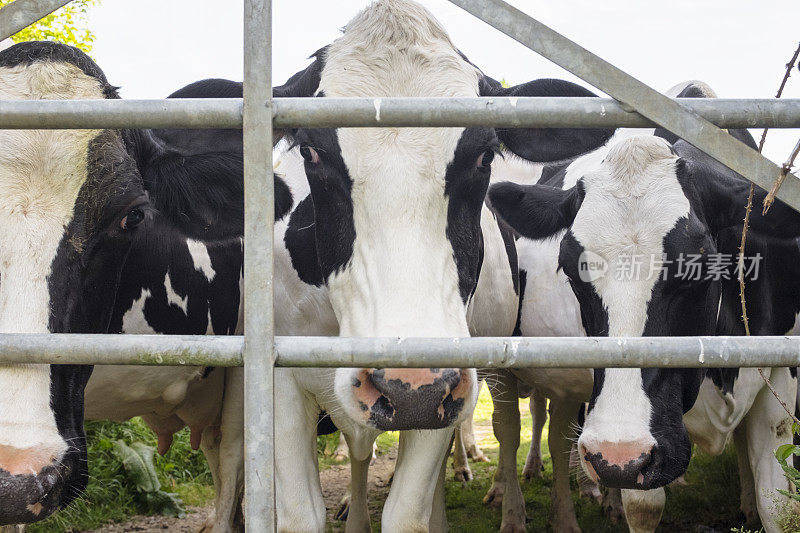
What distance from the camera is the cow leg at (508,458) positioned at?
527cm

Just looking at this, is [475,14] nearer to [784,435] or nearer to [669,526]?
[784,435]

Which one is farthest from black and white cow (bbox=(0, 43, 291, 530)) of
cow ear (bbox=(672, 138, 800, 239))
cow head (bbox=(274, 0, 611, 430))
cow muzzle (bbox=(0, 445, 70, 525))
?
cow ear (bbox=(672, 138, 800, 239))

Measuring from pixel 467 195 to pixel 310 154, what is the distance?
0.61m

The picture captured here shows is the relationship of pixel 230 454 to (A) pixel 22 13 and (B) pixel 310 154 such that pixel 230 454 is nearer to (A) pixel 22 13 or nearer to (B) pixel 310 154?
(B) pixel 310 154

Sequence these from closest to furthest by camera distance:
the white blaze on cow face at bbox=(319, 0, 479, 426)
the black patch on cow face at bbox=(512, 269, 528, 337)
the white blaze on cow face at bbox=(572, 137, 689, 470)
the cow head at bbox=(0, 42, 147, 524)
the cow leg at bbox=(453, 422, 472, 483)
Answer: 1. the cow head at bbox=(0, 42, 147, 524)
2. the white blaze on cow face at bbox=(319, 0, 479, 426)
3. the white blaze on cow face at bbox=(572, 137, 689, 470)
4. the black patch on cow face at bbox=(512, 269, 528, 337)
5. the cow leg at bbox=(453, 422, 472, 483)

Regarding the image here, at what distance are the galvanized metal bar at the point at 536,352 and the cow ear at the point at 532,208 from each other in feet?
8.24

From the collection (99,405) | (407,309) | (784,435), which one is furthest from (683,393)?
(99,405)

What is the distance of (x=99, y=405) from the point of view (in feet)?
13.4

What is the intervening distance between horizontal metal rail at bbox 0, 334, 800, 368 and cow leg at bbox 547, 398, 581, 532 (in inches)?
132

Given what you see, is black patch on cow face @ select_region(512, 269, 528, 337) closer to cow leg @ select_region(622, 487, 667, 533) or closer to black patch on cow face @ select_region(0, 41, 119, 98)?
cow leg @ select_region(622, 487, 667, 533)

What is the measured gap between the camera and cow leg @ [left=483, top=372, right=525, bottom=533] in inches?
207

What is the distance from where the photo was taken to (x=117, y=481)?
224 inches

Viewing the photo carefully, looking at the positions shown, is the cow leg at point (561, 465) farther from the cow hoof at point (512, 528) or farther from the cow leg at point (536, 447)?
the cow leg at point (536, 447)

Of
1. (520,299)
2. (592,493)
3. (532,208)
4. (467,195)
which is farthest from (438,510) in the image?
(467,195)
